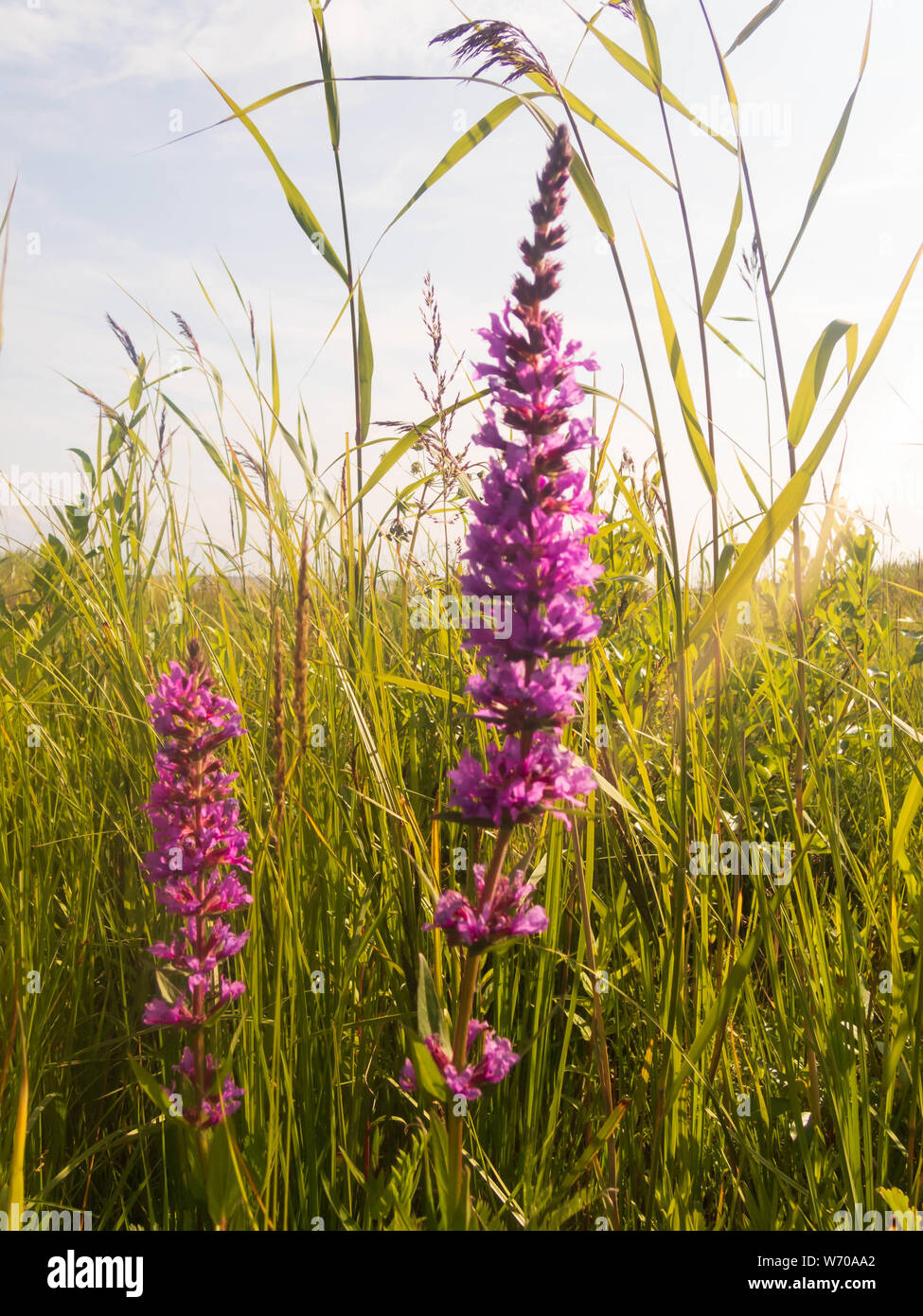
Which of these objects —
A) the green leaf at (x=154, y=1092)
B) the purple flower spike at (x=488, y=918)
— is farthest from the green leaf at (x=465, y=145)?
the green leaf at (x=154, y=1092)

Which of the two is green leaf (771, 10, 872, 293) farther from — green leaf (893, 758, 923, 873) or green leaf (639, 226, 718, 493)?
green leaf (893, 758, 923, 873)

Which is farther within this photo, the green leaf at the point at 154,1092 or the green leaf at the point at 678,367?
the green leaf at the point at 678,367

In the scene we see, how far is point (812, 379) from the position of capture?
1827 millimetres

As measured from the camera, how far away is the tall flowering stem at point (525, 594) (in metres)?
1.25

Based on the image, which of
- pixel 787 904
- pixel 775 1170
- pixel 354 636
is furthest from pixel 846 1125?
pixel 354 636

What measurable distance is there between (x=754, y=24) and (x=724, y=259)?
0.84 m

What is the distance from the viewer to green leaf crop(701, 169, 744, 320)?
190 cm

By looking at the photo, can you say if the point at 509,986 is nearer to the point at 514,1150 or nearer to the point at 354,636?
the point at 514,1150

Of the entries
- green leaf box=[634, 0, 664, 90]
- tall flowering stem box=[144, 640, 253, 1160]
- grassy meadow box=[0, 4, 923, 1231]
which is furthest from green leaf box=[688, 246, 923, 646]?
tall flowering stem box=[144, 640, 253, 1160]

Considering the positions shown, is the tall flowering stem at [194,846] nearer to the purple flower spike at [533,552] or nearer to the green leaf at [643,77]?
the purple flower spike at [533,552]

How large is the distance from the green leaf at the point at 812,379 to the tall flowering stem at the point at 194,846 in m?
1.61

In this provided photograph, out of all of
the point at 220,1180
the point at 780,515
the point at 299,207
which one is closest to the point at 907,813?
the point at 780,515

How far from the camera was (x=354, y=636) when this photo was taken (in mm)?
2383

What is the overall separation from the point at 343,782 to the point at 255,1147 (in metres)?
1.06
